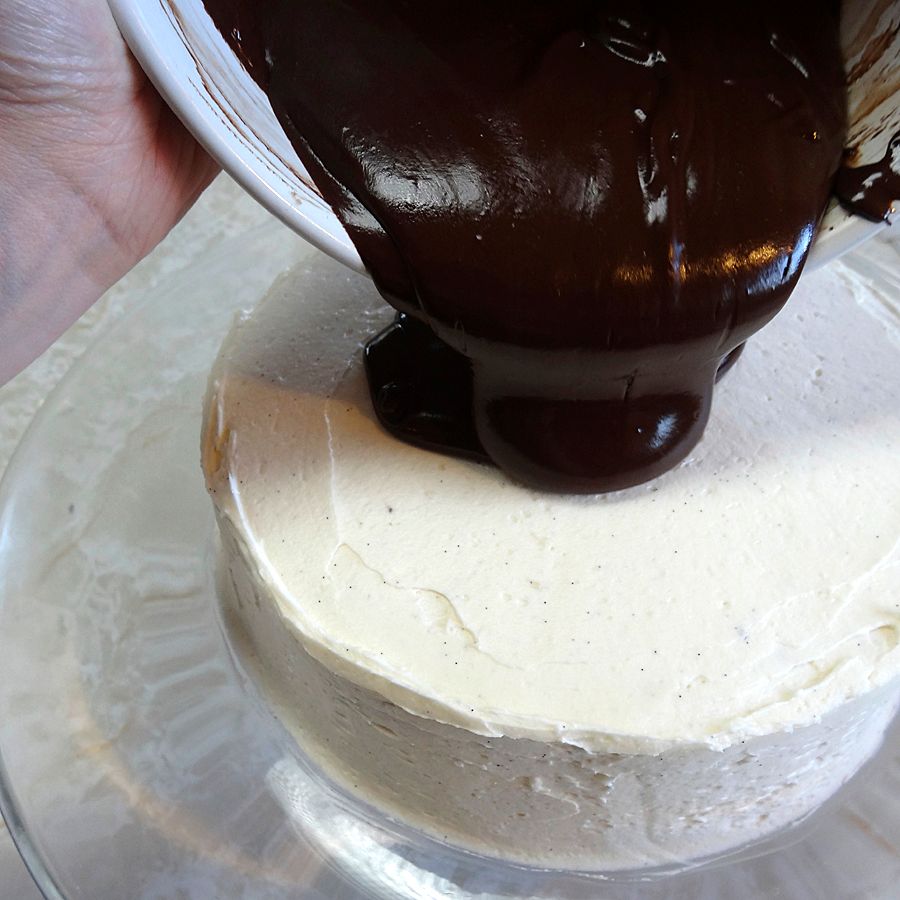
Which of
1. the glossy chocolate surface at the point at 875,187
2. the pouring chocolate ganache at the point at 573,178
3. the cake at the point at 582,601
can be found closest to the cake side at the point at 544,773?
the cake at the point at 582,601

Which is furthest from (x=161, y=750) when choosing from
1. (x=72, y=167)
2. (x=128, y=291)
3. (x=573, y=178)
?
(x=128, y=291)

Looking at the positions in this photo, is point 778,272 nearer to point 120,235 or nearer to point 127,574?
point 120,235

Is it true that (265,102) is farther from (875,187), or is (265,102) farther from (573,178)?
(875,187)

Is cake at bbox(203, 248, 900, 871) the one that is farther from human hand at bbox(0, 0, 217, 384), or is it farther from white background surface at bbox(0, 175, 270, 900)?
white background surface at bbox(0, 175, 270, 900)

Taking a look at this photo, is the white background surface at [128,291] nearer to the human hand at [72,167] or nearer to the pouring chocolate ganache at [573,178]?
the human hand at [72,167]

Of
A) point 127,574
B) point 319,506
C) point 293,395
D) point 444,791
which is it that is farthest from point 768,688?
point 127,574

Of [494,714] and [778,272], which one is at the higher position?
[778,272]

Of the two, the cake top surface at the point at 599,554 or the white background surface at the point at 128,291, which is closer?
the cake top surface at the point at 599,554
